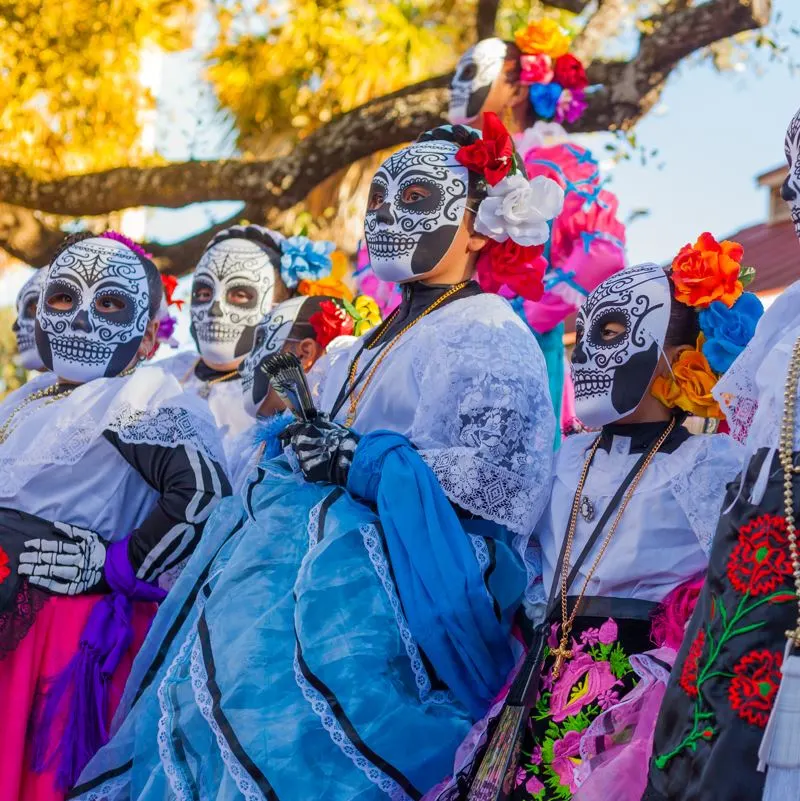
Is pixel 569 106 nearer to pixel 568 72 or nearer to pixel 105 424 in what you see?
pixel 568 72

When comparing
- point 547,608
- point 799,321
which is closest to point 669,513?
point 547,608

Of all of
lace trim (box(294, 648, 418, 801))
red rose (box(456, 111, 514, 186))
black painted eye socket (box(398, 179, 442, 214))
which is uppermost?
red rose (box(456, 111, 514, 186))

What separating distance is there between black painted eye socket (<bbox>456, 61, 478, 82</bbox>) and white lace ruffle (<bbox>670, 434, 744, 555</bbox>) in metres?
3.51

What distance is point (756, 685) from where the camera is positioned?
2.21 m

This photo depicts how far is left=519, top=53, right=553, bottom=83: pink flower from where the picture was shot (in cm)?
655

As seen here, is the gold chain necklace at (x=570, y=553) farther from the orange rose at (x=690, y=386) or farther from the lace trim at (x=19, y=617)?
the lace trim at (x=19, y=617)

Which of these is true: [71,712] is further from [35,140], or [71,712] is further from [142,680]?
[35,140]

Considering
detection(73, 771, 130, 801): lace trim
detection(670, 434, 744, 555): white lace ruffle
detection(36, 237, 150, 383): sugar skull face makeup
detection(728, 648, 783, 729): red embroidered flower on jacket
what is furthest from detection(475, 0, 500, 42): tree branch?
detection(728, 648, 783, 729): red embroidered flower on jacket

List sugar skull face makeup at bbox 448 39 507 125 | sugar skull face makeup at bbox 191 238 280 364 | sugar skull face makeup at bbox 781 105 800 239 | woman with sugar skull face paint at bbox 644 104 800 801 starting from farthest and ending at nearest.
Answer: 1. sugar skull face makeup at bbox 448 39 507 125
2. sugar skull face makeup at bbox 191 238 280 364
3. sugar skull face makeup at bbox 781 105 800 239
4. woman with sugar skull face paint at bbox 644 104 800 801

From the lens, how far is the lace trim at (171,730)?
3.29 metres

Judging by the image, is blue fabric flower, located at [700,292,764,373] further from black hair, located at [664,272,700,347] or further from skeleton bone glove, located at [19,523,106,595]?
skeleton bone glove, located at [19,523,106,595]

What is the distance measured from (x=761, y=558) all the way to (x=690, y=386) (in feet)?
4.28

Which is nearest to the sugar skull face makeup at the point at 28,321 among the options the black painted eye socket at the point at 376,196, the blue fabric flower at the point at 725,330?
the black painted eye socket at the point at 376,196

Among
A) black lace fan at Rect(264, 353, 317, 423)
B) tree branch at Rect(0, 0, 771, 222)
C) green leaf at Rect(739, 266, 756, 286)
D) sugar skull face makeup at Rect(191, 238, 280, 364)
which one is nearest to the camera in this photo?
black lace fan at Rect(264, 353, 317, 423)
